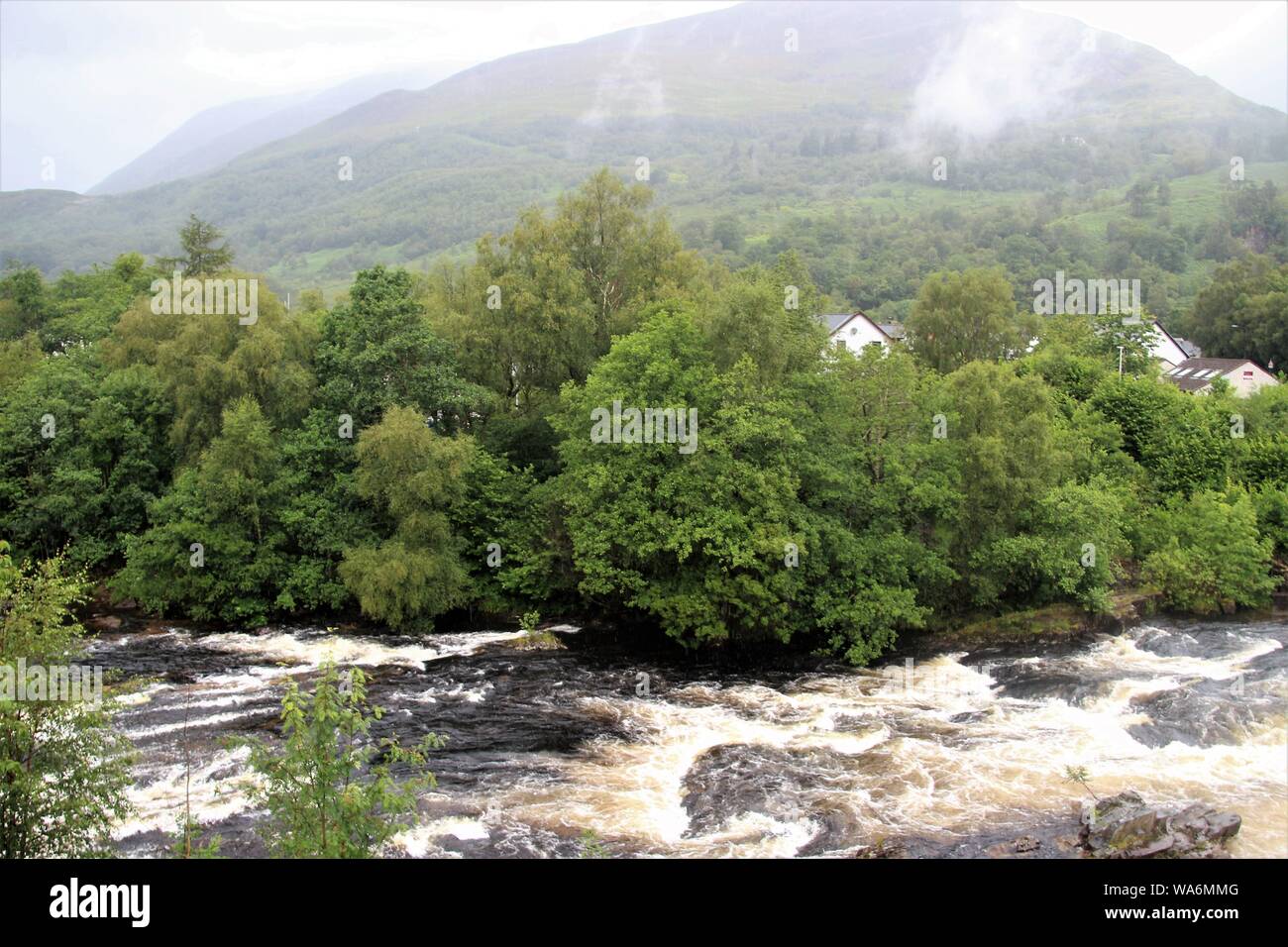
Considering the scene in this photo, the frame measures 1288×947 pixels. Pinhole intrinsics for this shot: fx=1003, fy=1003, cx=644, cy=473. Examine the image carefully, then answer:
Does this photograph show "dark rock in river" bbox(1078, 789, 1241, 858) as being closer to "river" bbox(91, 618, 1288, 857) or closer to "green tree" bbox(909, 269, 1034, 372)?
"river" bbox(91, 618, 1288, 857)

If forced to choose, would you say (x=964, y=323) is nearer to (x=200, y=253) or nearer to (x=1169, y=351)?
(x=1169, y=351)

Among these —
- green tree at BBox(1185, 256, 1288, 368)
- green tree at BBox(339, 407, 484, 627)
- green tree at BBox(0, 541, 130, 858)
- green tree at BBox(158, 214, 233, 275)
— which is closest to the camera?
green tree at BBox(0, 541, 130, 858)

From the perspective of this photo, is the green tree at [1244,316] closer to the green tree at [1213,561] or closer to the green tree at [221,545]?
the green tree at [1213,561]

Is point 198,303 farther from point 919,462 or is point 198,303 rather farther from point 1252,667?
point 1252,667

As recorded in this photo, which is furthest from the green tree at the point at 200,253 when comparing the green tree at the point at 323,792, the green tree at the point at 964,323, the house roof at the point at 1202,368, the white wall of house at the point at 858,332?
the house roof at the point at 1202,368

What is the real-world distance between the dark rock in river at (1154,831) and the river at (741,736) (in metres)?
0.56

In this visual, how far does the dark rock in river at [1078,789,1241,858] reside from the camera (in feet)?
63.5

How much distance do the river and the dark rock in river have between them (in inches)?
22.2

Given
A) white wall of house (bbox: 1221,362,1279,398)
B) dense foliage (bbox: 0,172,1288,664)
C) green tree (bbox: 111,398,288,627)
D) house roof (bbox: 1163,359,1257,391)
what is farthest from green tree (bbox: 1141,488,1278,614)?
white wall of house (bbox: 1221,362,1279,398)

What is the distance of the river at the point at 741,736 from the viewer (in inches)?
837

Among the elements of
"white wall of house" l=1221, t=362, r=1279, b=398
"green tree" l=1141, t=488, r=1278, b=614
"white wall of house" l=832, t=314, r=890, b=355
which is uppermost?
"white wall of house" l=832, t=314, r=890, b=355

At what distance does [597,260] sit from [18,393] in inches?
1029

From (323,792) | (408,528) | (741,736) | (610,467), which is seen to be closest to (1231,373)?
(610,467)
